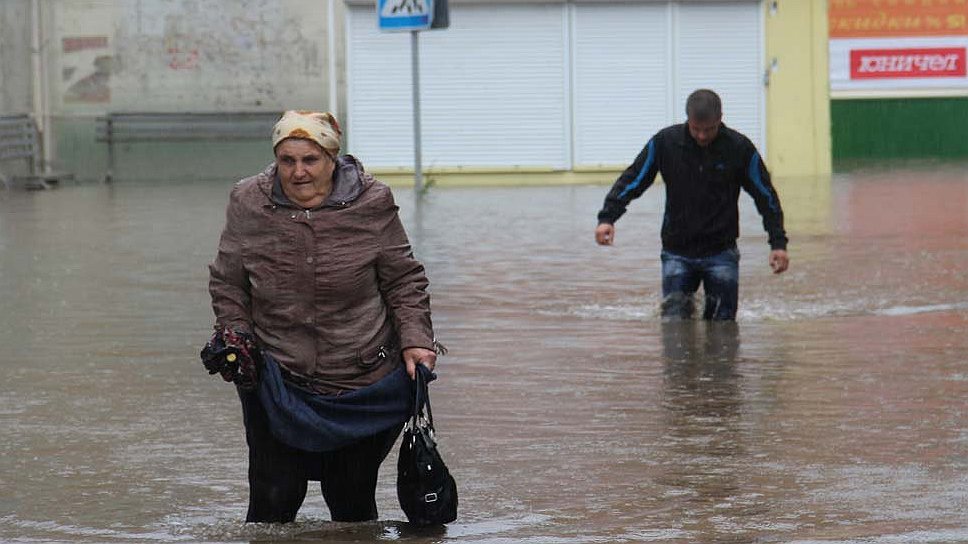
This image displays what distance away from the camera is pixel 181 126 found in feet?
91.5

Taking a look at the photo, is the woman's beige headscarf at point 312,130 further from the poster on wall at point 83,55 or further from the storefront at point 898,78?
the storefront at point 898,78

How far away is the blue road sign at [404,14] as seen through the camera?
22.1 metres

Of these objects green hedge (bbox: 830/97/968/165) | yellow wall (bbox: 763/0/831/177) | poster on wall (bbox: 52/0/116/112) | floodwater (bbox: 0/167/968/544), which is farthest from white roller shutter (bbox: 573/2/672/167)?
floodwater (bbox: 0/167/968/544)

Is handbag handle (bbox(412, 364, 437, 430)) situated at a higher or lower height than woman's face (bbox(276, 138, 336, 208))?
lower

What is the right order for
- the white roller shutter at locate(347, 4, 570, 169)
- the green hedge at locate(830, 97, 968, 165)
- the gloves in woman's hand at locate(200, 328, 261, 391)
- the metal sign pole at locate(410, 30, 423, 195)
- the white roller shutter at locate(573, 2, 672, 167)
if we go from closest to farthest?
the gloves in woman's hand at locate(200, 328, 261, 391) < the metal sign pole at locate(410, 30, 423, 195) < the white roller shutter at locate(347, 4, 570, 169) < the white roller shutter at locate(573, 2, 672, 167) < the green hedge at locate(830, 97, 968, 165)

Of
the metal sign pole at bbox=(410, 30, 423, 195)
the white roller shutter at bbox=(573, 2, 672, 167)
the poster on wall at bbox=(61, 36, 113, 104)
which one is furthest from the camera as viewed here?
the poster on wall at bbox=(61, 36, 113, 104)

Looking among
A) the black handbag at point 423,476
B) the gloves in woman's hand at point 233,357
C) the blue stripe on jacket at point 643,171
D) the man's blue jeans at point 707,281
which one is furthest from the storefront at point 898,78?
the gloves in woman's hand at point 233,357

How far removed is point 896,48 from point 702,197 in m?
23.1

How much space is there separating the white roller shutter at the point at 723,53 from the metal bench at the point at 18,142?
28.7ft

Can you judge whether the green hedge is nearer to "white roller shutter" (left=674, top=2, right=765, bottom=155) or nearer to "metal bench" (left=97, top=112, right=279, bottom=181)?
"white roller shutter" (left=674, top=2, right=765, bottom=155)

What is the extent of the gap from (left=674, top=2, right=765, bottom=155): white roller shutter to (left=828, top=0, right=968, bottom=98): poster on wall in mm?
5385

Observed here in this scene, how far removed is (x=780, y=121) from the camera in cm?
2814

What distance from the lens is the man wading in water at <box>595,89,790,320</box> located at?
35.1 ft

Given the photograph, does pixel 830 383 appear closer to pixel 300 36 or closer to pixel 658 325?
pixel 658 325
